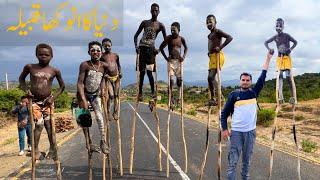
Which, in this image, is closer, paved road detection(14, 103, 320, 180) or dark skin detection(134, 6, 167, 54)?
dark skin detection(134, 6, 167, 54)

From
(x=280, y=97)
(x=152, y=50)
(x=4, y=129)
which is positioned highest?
(x=152, y=50)

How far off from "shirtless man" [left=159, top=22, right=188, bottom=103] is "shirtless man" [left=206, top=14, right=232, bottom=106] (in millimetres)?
1378

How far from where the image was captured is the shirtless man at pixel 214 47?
10.8 m

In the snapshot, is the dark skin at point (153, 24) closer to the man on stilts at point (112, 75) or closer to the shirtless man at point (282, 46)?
the man on stilts at point (112, 75)

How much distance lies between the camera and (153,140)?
21.0 m

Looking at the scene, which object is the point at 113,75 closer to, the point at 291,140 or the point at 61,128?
the point at 291,140

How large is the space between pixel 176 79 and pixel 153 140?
28.6 ft

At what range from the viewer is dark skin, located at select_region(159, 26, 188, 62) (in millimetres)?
12180

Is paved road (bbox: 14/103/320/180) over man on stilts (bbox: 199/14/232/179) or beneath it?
beneath

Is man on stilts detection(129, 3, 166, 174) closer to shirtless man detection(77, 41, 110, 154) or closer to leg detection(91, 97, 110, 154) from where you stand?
shirtless man detection(77, 41, 110, 154)

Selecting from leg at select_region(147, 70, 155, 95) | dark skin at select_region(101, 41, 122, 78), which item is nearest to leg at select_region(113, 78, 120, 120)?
dark skin at select_region(101, 41, 122, 78)

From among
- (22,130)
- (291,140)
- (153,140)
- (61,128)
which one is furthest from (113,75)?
(61,128)

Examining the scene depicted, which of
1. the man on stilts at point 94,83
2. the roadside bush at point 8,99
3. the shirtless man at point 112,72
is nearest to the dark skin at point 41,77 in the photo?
the man on stilts at point 94,83

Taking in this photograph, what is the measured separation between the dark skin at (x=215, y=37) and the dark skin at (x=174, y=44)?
1406 mm
